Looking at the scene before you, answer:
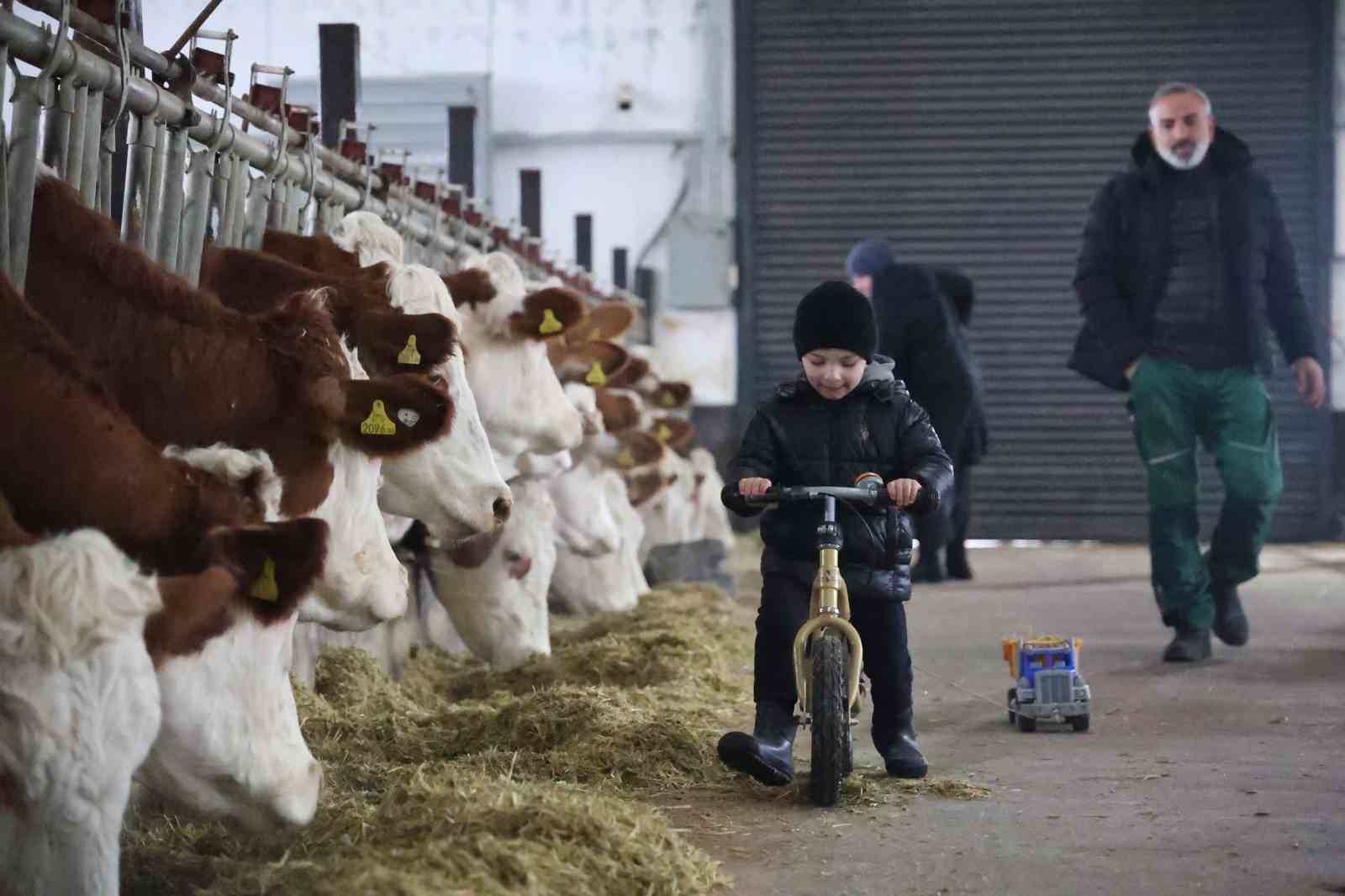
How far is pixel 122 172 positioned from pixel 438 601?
8.43 feet

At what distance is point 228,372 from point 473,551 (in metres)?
2.83

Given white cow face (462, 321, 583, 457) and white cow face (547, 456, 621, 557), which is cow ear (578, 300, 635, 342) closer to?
white cow face (547, 456, 621, 557)

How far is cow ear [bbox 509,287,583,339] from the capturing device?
5.88m

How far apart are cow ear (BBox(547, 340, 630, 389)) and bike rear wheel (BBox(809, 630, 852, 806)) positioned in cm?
366

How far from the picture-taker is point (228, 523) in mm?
3090

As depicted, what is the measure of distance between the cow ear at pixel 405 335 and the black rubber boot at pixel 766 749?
3.58 feet

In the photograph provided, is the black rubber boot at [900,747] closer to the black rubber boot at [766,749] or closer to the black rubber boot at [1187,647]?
the black rubber boot at [766,749]

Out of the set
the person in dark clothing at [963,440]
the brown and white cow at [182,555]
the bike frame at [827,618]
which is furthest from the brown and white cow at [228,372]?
the person in dark clothing at [963,440]

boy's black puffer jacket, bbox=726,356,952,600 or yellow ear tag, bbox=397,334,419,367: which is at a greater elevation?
yellow ear tag, bbox=397,334,419,367

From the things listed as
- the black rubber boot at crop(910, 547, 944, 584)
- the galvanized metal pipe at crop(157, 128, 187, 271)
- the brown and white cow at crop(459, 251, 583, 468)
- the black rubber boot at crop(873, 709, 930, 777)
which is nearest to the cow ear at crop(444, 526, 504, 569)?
the brown and white cow at crop(459, 251, 583, 468)

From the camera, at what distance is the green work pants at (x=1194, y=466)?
22.2ft

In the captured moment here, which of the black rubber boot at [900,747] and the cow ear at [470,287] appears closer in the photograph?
the black rubber boot at [900,747]

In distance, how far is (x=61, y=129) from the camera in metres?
3.79

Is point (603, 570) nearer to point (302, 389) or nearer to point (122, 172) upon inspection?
point (122, 172)
